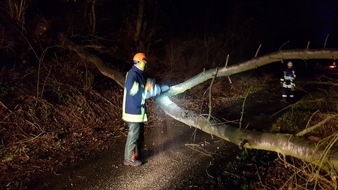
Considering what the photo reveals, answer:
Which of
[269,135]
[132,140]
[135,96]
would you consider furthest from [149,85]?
[269,135]

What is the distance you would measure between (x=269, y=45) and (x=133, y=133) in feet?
Answer: 46.3

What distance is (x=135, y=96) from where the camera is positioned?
533 centimetres

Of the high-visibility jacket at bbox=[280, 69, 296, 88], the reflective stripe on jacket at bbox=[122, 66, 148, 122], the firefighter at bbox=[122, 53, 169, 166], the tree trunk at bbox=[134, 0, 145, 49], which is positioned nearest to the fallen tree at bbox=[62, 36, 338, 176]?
the firefighter at bbox=[122, 53, 169, 166]

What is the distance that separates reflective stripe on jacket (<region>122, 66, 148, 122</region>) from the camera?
17.4ft

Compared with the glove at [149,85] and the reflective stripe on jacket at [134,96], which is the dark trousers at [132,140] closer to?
the reflective stripe on jacket at [134,96]

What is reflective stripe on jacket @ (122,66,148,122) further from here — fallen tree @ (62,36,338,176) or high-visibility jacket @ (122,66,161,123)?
fallen tree @ (62,36,338,176)

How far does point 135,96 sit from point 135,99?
5 cm

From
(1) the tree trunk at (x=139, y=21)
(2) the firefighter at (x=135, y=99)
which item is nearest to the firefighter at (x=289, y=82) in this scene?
(1) the tree trunk at (x=139, y=21)

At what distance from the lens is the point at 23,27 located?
995 centimetres

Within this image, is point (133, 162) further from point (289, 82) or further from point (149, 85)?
point (289, 82)

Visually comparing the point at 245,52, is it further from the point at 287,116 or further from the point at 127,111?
the point at 127,111

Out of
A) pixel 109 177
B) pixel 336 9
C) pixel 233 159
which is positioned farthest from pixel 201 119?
pixel 336 9

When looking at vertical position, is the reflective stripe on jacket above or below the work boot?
above

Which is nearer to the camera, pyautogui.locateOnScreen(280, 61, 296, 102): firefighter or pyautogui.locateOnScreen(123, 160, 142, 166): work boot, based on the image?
pyautogui.locateOnScreen(123, 160, 142, 166): work boot
